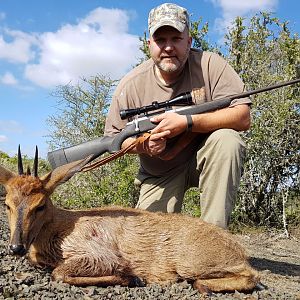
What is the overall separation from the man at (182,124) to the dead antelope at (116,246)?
97 cm

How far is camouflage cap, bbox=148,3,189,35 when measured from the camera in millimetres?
7379

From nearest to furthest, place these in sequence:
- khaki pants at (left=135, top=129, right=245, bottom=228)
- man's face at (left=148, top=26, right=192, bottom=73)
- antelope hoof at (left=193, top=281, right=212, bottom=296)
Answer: antelope hoof at (left=193, top=281, right=212, bottom=296)
khaki pants at (left=135, top=129, right=245, bottom=228)
man's face at (left=148, top=26, right=192, bottom=73)

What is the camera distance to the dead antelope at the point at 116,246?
5.55 meters

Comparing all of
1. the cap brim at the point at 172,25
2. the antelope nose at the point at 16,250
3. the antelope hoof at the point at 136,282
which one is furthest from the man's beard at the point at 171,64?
the antelope nose at the point at 16,250

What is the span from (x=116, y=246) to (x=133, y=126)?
6.60 ft

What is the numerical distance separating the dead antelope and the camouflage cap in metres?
2.75

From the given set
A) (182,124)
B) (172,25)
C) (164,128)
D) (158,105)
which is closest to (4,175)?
(164,128)

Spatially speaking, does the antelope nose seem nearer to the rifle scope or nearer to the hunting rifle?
the hunting rifle

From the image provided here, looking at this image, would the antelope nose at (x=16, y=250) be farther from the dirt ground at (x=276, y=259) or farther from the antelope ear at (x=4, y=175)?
the dirt ground at (x=276, y=259)

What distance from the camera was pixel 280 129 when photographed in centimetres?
1280

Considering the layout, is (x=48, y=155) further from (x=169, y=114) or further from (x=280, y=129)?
(x=280, y=129)

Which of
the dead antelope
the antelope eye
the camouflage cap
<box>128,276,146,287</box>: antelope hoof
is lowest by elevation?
<box>128,276,146,287</box>: antelope hoof

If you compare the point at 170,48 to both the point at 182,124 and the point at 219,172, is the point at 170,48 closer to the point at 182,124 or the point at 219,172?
the point at 182,124

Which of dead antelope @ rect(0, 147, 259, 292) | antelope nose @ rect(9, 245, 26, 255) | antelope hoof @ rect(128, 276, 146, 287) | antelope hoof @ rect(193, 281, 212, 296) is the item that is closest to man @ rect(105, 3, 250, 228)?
dead antelope @ rect(0, 147, 259, 292)
